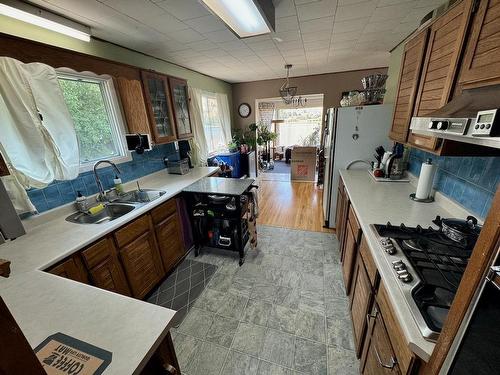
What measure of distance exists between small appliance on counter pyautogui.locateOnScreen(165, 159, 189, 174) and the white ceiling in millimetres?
1401

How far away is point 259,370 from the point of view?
4.33ft

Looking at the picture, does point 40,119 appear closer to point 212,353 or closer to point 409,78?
point 212,353

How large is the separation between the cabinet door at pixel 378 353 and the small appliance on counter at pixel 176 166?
2.62 metres

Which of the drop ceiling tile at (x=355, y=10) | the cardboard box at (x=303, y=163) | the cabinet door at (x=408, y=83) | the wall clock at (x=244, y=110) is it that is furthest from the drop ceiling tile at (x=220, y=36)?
the cardboard box at (x=303, y=163)

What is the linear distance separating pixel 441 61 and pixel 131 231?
7.83 ft

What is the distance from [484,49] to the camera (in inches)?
34.3

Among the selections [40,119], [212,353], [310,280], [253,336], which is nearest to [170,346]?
[212,353]

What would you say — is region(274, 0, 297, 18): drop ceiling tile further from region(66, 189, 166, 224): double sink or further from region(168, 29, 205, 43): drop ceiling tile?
region(66, 189, 166, 224): double sink

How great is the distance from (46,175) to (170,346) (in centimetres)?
160

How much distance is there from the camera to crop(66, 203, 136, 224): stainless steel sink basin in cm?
171

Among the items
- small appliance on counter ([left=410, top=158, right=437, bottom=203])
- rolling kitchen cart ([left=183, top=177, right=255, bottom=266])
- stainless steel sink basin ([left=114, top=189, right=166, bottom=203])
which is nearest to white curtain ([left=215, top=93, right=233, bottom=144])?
rolling kitchen cart ([left=183, top=177, right=255, bottom=266])

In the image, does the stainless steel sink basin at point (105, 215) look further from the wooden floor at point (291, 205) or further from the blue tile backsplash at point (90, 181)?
the wooden floor at point (291, 205)

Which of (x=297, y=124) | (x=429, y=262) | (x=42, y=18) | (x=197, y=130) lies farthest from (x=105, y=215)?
(x=297, y=124)

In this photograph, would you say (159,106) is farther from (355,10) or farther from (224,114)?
(224,114)
